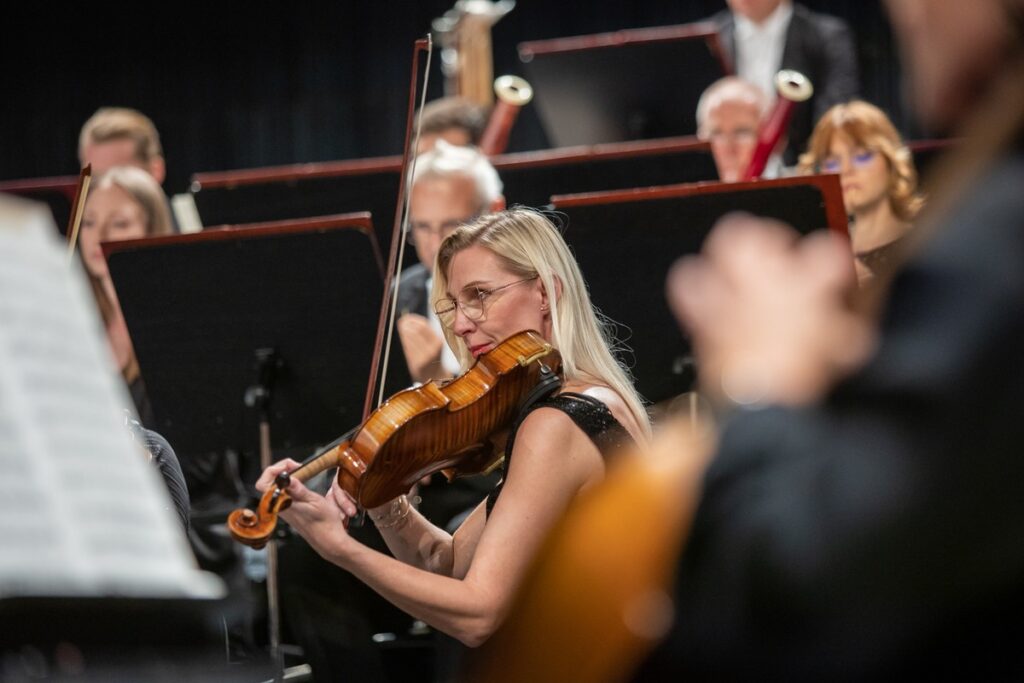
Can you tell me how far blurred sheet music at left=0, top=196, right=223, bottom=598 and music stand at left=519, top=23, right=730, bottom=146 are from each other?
357cm

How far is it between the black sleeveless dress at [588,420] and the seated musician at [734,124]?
2301 mm

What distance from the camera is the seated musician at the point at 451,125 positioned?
14.9ft

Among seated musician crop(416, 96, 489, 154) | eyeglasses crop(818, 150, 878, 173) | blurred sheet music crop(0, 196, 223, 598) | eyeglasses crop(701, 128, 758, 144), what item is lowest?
eyeglasses crop(818, 150, 878, 173)

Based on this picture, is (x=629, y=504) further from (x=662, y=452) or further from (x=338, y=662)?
(x=338, y=662)

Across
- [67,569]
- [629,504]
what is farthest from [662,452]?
[67,569]

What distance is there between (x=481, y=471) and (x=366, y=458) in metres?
0.32

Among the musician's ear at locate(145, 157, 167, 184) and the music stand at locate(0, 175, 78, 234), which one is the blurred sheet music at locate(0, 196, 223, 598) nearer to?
the music stand at locate(0, 175, 78, 234)

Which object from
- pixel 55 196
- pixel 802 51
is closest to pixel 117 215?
pixel 55 196

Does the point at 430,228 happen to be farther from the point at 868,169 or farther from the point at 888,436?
the point at 888,436

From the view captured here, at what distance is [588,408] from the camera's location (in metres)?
2.01

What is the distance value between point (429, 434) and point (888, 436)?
4.16 ft

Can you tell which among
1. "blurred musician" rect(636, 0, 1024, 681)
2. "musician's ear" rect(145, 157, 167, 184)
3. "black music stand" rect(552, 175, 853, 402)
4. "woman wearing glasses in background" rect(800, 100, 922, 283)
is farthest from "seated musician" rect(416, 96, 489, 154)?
"blurred musician" rect(636, 0, 1024, 681)

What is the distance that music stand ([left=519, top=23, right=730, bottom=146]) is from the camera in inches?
175

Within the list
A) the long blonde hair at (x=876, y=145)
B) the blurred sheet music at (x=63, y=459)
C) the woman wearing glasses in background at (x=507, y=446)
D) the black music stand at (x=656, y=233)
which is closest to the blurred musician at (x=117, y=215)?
Answer: the black music stand at (x=656, y=233)
